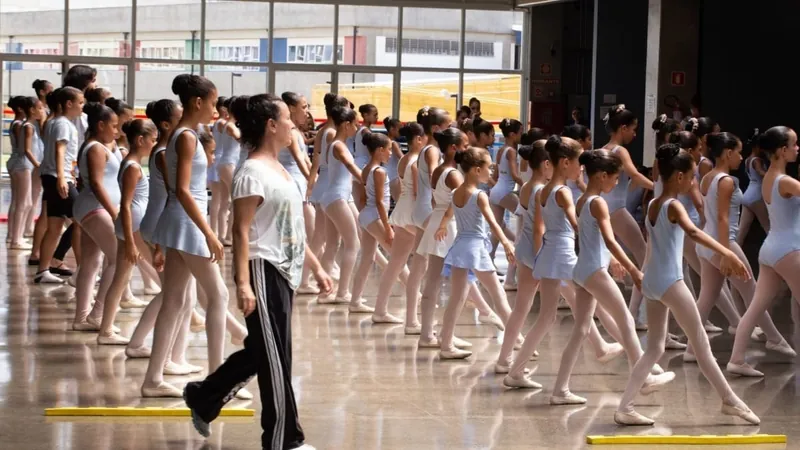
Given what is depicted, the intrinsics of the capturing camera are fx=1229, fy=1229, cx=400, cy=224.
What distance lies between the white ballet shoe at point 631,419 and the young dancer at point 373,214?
11.4 ft

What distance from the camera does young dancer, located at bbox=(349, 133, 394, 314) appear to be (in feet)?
32.7

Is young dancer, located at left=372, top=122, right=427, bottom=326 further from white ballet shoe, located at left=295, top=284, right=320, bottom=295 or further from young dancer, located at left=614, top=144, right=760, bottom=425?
young dancer, located at left=614, top=144, right=760, bottom=425

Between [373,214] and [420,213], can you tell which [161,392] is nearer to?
[420,213]

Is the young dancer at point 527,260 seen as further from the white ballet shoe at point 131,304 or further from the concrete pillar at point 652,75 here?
the concrete pillar at point 652,75

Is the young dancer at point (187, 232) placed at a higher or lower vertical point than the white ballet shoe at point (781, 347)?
higher

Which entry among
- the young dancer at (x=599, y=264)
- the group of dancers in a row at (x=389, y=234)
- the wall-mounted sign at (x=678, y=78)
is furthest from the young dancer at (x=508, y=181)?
the wall-mounted sign at (x=678, y=78)

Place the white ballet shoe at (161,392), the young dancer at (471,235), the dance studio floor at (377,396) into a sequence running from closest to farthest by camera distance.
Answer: the dance studio floor at (377,396) < the white ballet shoe at (161,392) < the young dancer at (471,235)

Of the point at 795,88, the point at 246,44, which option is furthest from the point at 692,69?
the point at 246,44

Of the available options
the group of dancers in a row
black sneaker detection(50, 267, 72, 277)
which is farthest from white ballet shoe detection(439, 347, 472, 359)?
black sneaker detection(50, 267, 72, 277)

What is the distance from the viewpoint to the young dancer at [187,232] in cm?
648

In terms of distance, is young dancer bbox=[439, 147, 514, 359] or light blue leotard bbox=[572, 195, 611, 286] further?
young dancer bbox=[439, 147, 514, 359]

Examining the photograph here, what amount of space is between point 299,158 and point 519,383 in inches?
148

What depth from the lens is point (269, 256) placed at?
5574mm

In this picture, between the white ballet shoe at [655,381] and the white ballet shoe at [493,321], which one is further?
the white ballet shoe at [493,321]
